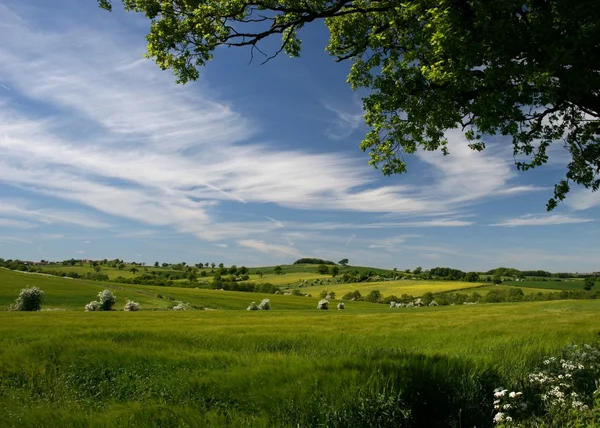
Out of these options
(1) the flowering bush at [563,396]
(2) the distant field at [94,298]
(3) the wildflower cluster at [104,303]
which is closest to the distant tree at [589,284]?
(2) the distant field at [94,298]

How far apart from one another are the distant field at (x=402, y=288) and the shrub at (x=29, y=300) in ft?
299

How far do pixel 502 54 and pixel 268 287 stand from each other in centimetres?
14447

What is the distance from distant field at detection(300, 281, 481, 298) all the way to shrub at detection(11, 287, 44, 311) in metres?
91.1

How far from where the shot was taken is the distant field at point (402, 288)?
121 metres

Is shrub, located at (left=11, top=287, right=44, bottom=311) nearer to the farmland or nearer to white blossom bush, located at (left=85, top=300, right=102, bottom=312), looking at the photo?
white blossom bush, located at (left=85, top=300, right=102, bottom=312)

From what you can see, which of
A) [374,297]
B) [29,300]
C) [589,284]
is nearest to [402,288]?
[374,297]

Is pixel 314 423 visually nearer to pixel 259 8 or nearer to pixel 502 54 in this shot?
pixel 502 54

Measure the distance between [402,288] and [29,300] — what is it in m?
103

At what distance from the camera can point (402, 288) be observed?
133m

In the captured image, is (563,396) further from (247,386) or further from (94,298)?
(94,298)

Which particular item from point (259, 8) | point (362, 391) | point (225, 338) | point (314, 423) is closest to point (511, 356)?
point (362, 391)

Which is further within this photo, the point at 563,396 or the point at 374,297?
the point at 374,297

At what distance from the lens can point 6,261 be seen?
651 ft

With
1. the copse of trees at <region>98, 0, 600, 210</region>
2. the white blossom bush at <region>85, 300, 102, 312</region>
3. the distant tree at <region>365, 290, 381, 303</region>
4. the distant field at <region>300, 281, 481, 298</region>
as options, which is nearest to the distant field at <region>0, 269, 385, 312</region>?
the white blossom bush at <region>85, 300, 102, 312</region>
